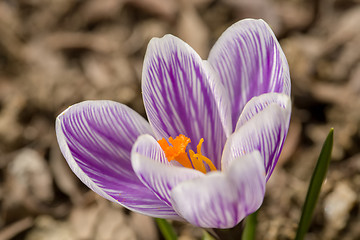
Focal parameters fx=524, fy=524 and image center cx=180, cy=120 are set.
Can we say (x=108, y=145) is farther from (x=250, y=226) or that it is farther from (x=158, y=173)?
(x=250, y=226)

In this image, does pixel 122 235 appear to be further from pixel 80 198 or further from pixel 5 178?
pixel 5 178

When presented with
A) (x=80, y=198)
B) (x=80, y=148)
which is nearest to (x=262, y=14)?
(x=80, y=198)

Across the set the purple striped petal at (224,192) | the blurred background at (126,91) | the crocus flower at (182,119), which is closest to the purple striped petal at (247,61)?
the crocus flower at (182,119)

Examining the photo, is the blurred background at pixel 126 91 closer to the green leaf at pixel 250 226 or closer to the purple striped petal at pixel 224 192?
the green leaf at pixel 250 226

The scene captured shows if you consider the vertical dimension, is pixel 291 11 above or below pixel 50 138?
above

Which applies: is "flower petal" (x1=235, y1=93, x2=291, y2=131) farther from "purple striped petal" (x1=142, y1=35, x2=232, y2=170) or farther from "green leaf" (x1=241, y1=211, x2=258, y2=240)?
"green leaf" (x1=241, y1=211, x2=258, y2=240)

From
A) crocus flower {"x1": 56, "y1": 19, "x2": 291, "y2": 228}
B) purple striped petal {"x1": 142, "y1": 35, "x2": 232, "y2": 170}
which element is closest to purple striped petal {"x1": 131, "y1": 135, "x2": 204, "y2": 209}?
crocus flower {"x1": 56, "y1": 19, "x2": 291, "y2": 228}

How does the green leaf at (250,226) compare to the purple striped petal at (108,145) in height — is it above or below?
below

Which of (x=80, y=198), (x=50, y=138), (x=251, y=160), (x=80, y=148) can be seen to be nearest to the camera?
(x=251, y=160)

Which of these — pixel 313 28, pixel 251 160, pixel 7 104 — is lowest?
pixel 7 104
